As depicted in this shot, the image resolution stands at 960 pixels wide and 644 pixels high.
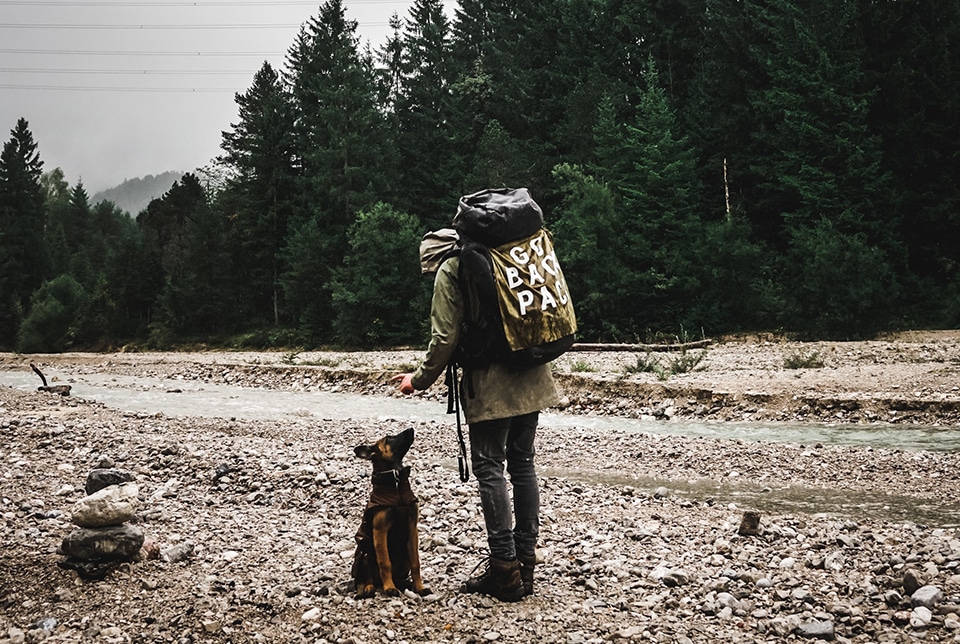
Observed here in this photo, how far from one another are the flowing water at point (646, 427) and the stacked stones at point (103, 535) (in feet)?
17.5

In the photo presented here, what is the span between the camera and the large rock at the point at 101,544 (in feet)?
14.5

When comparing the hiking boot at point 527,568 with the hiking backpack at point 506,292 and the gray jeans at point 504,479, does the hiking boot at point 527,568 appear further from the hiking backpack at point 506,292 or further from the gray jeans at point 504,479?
the hiking backpack at point 506,292

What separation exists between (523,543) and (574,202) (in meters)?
30.0

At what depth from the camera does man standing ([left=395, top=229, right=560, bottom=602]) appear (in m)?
3.89

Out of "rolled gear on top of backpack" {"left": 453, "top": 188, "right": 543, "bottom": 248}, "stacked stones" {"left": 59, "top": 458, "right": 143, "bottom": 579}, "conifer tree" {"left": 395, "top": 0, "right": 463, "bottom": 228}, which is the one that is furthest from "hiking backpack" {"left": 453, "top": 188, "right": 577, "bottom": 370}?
"conifer tree" {"left": 395, "top": 0, "right": 463, "bottom": 228}

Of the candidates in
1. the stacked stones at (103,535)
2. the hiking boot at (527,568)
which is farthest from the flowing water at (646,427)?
the stacked stones at (103,535)

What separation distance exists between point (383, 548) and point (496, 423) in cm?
96

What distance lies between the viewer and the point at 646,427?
1254 cm

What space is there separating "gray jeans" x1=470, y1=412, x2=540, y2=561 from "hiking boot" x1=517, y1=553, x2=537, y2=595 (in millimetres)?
31

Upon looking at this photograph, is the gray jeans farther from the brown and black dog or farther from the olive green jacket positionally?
the brown and black dog

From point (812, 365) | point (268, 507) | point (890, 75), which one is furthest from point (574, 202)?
point (268, 507)

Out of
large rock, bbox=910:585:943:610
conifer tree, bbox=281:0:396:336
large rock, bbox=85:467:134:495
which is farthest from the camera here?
conifer tree, bbox=281:0:396:336

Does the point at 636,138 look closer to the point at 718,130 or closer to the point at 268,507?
the point at 718,130

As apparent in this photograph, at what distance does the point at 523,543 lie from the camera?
13.5ft
